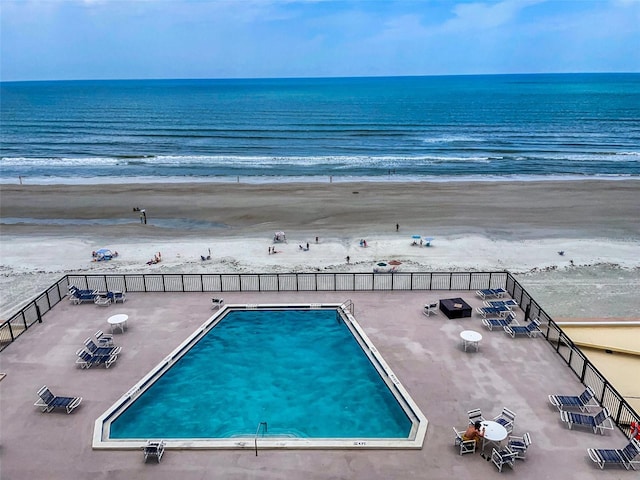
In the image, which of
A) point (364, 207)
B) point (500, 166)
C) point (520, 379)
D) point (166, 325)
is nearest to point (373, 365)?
point (520, 379)

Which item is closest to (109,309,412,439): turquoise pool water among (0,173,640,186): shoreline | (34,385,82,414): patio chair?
(34,385,82,414): patio chair

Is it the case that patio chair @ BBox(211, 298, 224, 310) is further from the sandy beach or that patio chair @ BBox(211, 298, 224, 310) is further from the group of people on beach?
the group of people on beach

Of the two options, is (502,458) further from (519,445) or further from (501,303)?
(501,303)

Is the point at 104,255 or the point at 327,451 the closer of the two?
the point at 327,451

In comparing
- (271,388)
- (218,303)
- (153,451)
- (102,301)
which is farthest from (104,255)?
(153,451)

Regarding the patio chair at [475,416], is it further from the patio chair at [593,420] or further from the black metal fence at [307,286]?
the black metal fence at [307,286]

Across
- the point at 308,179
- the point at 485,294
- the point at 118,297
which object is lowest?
the point at 485,294

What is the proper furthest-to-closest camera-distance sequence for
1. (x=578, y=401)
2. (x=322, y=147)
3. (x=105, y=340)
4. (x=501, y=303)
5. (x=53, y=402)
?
(x=322, y=147) → (x=501, y=303) → (x=105, y=340) → (x=53, y=402) → (x=578, y=401)
